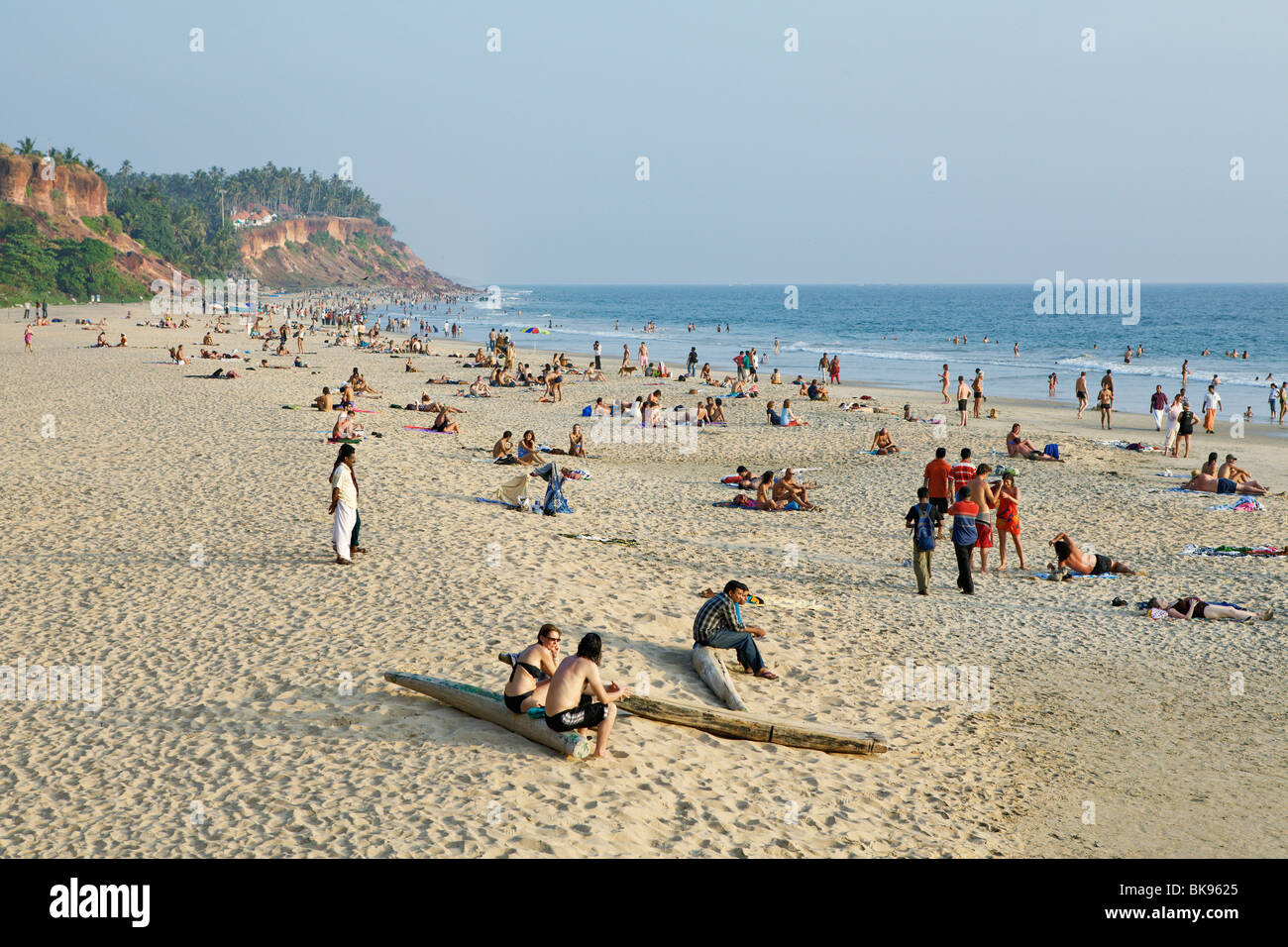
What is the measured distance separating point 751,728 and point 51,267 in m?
91.1

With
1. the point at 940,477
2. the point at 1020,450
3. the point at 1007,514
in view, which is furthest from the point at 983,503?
the point at 1020,450

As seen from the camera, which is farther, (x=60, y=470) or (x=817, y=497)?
(x=817, y=497)

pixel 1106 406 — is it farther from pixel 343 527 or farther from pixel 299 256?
pixel 299 256

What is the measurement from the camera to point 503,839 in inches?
243

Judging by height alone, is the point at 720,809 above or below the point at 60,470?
below

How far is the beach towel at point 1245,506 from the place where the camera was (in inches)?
723

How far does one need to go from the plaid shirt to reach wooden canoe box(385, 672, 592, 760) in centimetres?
254

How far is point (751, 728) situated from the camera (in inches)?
323

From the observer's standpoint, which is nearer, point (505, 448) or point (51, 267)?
point (505, 448)

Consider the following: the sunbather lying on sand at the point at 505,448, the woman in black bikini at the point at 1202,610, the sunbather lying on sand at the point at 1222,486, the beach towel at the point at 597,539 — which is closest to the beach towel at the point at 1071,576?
the woman in black bikini at the point at 1202,610

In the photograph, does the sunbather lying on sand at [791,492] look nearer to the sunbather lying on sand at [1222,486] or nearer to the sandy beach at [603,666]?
the sandy beach at [603,666]
